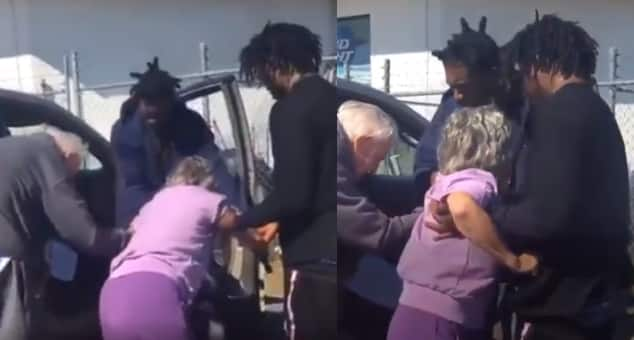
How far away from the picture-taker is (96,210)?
3.04m

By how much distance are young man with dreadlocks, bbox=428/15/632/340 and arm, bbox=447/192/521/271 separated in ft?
0.09

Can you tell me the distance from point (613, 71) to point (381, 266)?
78cm

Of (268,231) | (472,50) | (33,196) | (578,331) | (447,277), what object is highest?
(472,50)

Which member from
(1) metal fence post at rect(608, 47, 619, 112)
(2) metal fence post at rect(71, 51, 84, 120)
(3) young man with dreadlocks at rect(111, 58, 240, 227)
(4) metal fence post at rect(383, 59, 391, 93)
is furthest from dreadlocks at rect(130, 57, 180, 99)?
(1) metal fence post at rect(608, 47, 619, 112)

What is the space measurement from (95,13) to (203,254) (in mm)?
680

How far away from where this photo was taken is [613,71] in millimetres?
3000

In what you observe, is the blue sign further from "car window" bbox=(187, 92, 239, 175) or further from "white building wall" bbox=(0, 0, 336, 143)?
"car window" bbox=(187, 92, 239, 175)

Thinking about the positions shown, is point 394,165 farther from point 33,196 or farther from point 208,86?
point 33,196

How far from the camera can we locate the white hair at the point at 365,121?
3.05m

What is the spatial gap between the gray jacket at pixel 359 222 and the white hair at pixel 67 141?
26.3 inches

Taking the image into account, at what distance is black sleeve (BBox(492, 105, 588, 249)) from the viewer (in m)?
2.95

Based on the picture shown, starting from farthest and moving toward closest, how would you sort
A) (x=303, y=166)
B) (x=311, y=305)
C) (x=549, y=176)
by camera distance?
(x=311, y=305)
(x=303, y=166)
(x=549, y=176)

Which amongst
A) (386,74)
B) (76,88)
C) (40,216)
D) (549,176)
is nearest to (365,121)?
(386,74)

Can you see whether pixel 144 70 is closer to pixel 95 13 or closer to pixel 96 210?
pixel 95 13
